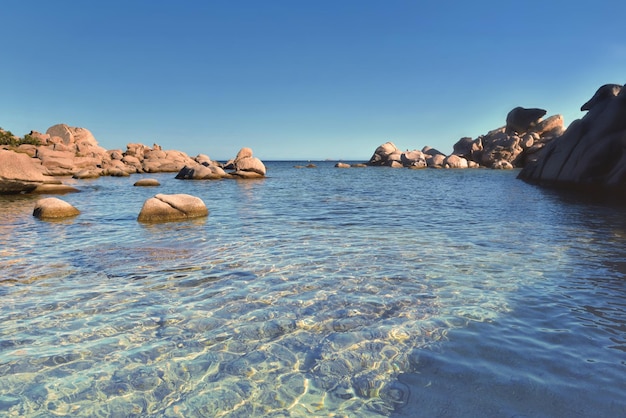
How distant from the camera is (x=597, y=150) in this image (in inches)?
936

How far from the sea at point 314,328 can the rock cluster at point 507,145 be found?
71084 mm

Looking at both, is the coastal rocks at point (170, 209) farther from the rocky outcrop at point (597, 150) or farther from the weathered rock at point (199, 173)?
the weathered rock at point (199, 173)

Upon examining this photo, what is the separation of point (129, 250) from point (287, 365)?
21.0ft

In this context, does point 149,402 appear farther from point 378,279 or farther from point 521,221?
point 521,221

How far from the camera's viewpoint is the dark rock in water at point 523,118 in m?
70.1

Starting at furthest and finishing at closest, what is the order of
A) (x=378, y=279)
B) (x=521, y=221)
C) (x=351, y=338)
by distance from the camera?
(x=521, y=221)
(x=378, y=279)
(x=351, y=338)

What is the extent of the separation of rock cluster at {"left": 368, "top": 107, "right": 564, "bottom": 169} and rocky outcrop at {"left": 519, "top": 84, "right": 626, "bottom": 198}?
43.9 meters

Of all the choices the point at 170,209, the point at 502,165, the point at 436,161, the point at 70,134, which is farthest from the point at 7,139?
the point at 502,165

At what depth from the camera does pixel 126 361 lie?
12.3ft

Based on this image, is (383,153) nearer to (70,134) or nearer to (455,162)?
(455,162)

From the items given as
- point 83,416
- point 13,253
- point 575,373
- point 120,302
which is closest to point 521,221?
point 575,373

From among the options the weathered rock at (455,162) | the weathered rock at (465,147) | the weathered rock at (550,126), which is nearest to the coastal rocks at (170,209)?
the weathered rock at (455,162)

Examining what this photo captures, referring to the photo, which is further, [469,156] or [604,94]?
[469,156]

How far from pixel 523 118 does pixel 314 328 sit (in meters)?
80.0
